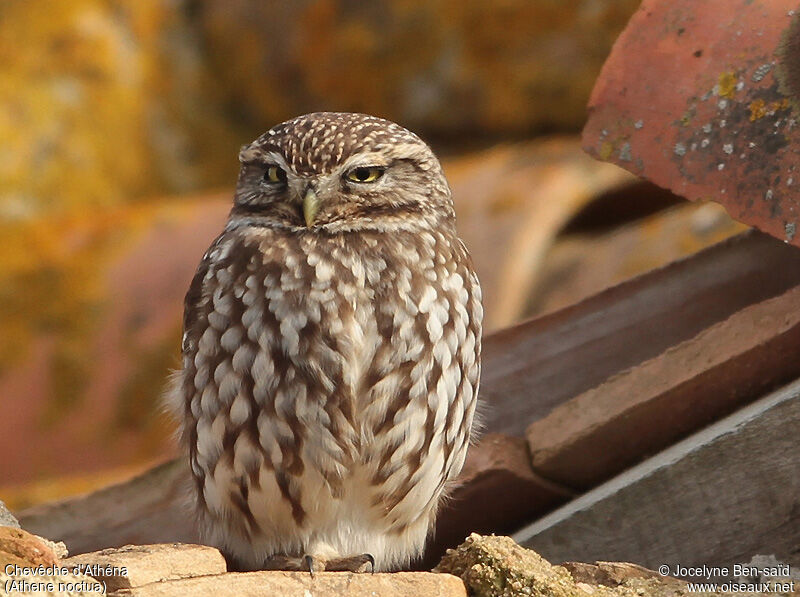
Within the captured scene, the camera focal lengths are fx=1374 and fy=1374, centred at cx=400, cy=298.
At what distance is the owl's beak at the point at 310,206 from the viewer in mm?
3436

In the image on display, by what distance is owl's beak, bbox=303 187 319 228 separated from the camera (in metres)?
3.44

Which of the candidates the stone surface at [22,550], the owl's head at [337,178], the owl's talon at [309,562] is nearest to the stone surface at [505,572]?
the owl's talon at [309,562]

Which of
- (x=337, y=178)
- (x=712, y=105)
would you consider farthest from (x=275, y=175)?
(x=712, y=105)

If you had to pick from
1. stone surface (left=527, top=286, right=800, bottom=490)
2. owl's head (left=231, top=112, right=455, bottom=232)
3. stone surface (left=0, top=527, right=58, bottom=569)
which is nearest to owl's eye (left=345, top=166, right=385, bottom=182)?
owl's head (left=231, top=112, right=455, bottom=232)

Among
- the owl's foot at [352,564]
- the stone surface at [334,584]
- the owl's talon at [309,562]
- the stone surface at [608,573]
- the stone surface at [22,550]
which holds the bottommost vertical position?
the owl's foot at [352,564]

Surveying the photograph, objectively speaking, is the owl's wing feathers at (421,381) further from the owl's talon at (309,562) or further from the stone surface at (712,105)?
the stone surface at (712,105)

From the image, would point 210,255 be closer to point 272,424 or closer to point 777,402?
point 272,424

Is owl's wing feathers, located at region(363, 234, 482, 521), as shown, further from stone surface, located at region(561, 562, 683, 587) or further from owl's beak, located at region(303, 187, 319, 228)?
stone surface, located at region(561, 562, 683, 587)

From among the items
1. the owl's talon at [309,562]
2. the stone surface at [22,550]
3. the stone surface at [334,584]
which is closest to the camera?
the stone surface at [22,550]

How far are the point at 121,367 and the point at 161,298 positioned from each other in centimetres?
30

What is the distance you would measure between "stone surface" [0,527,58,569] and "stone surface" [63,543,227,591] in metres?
0.07

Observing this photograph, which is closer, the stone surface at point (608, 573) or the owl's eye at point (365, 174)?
the stone surface at point (608, 573)

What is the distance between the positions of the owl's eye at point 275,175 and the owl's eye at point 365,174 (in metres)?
0.17

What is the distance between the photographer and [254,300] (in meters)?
3.41
